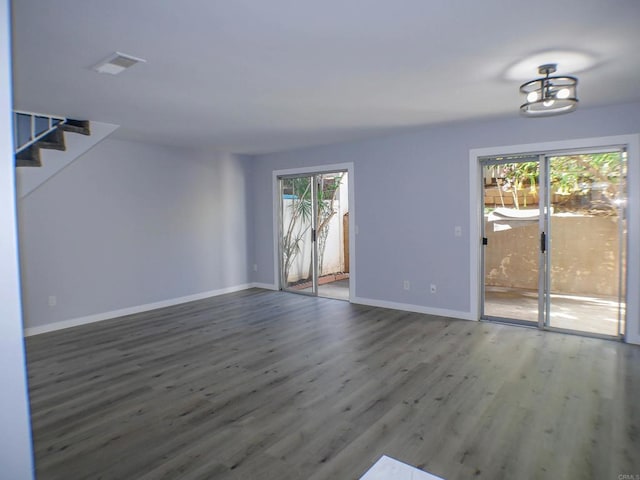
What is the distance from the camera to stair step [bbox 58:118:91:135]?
4.48m

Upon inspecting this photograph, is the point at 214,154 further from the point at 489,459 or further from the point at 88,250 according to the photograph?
the point at 489,459

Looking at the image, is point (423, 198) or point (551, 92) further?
point (423, 198)

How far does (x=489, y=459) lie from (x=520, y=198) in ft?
11.4

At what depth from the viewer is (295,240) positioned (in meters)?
7.19

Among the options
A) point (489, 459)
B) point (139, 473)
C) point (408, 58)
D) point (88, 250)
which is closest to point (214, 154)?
point (88, 250)

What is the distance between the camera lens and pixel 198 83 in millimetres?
3248

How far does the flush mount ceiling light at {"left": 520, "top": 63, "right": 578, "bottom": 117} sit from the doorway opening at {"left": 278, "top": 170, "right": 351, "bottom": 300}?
11.6 ft

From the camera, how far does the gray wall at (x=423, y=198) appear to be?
4633mm

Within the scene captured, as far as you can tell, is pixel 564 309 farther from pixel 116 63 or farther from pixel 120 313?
pixel 120 313

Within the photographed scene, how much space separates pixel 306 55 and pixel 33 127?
3.43m

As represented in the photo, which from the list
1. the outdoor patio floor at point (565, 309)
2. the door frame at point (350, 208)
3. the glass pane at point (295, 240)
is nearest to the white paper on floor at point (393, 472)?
the outdoor patio floor at point (565, 309)

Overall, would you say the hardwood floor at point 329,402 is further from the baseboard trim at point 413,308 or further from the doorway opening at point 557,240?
the doorway opening at point 557,240

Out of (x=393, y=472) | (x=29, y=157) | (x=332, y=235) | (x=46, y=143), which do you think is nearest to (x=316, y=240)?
(x=332, y=235)

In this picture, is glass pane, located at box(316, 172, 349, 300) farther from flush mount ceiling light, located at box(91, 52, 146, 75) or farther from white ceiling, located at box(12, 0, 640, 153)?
flush mount ceiling light, located at box(91, 52, 146, 75)
